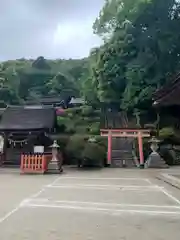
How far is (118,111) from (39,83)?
33808 millimetres

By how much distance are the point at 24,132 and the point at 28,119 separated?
151 centimetres

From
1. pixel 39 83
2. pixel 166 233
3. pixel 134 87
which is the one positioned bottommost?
pixel 166 233

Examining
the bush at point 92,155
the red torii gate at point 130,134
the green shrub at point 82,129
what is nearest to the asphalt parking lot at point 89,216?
the bush at point 92,155

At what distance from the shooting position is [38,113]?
27203mm

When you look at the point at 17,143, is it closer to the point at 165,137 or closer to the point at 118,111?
the point at 165,137

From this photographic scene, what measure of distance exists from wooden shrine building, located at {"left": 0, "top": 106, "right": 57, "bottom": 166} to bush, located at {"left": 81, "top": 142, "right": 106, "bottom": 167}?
3749 millimetres

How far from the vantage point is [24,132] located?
2542cm

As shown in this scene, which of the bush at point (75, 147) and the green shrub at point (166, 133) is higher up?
the green shrub at point (166, 133)

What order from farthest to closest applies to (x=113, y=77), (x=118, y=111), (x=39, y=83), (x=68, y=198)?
(x=39, y=83)
(x=118, y=111)
(x=113, y=77)
(x=68, y=198)

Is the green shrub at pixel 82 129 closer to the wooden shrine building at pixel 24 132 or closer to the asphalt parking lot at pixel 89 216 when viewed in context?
the wooden shrine building at pixel 24 132

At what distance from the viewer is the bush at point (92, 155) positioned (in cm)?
2278

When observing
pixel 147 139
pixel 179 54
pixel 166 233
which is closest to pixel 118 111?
pixel 179 54

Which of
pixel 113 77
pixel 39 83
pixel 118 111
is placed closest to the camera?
pixel 113 77

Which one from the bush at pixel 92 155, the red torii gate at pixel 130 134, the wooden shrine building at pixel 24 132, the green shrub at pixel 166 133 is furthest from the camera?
the green shrub at pixel 166 133
